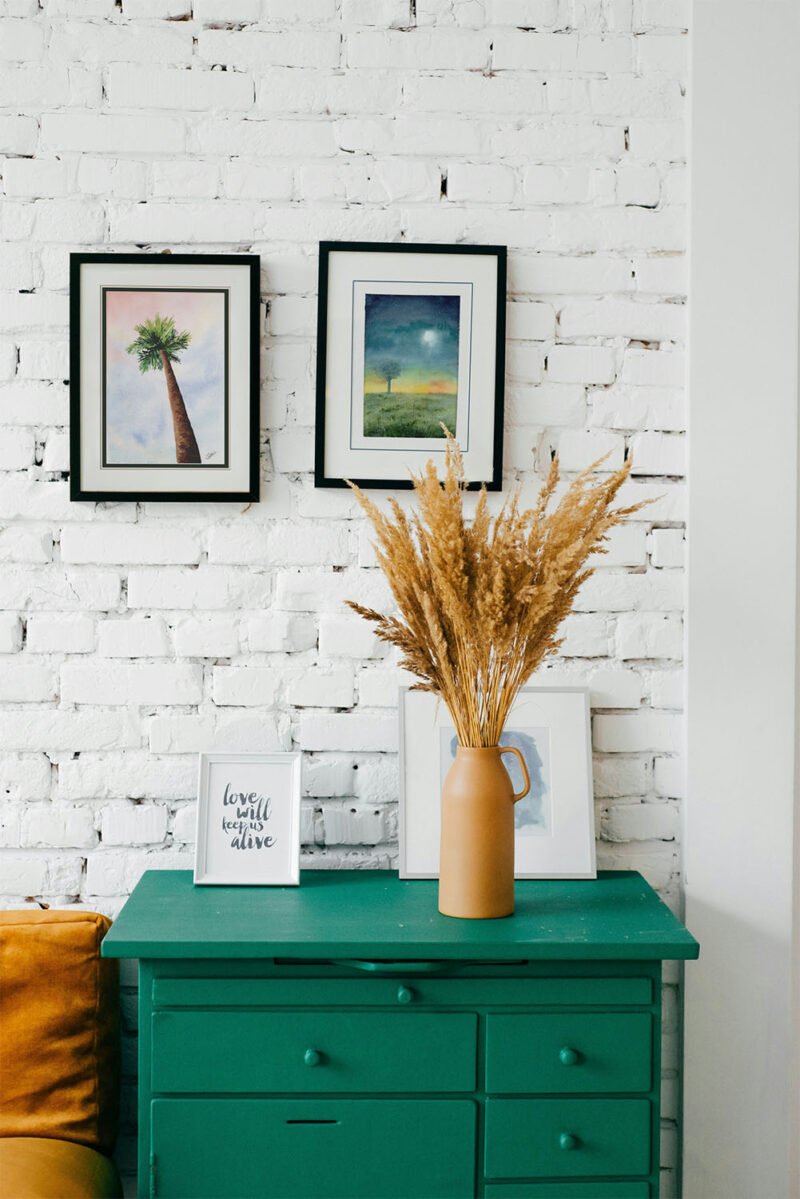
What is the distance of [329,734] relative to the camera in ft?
6.05

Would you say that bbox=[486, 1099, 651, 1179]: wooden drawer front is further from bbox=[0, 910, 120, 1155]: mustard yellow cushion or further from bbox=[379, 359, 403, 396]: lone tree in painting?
bbox=[379, 359, 403, 396]: lone tree in painting

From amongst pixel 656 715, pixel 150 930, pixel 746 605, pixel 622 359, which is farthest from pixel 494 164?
pixel 150 930

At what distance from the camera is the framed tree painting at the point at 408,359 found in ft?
5.98

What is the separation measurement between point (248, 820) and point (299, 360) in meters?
0.82

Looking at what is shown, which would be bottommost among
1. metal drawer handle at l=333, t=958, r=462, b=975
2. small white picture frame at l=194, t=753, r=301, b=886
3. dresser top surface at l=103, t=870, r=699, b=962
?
metal drawer handle at l=333, t=958, r=462, b=975

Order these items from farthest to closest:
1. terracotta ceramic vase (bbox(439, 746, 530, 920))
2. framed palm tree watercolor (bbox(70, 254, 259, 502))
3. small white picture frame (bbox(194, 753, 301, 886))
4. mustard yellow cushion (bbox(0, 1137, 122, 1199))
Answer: framed palm tree watercolor (bbox(70, 254, 259, 502)), small white picture frame (bbox(194, 753, 301, 886)), terracotta ceramic vase (bbox(439, 746, 530, 920)), mustard yellow cushion (bbox(0, 1137, 122, 1199))

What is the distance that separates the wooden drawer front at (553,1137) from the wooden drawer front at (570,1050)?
0.02 meters

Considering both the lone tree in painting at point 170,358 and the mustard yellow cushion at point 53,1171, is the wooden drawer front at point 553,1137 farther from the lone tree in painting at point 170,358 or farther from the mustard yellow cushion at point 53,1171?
the lone tree in painting at point 170,358

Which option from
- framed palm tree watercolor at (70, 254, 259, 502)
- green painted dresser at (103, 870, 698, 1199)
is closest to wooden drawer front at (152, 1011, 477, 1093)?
green painted dresser at (103, 870, 698, 1199)

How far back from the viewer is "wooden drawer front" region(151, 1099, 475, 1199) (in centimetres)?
145

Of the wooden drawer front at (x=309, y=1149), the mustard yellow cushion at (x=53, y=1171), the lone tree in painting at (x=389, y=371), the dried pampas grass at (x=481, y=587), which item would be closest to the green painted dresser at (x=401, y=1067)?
the wooden drawer front at (x=309, y=1149)

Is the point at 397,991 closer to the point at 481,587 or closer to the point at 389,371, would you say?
the point at 481,587

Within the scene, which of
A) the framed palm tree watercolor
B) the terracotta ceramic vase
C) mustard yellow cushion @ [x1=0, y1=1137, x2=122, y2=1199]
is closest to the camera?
mustard yellow cushion @ [x1=0, y1=1137, x2=122, y2=1199]

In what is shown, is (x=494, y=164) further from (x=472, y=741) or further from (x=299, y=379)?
(x=472, y=741)
